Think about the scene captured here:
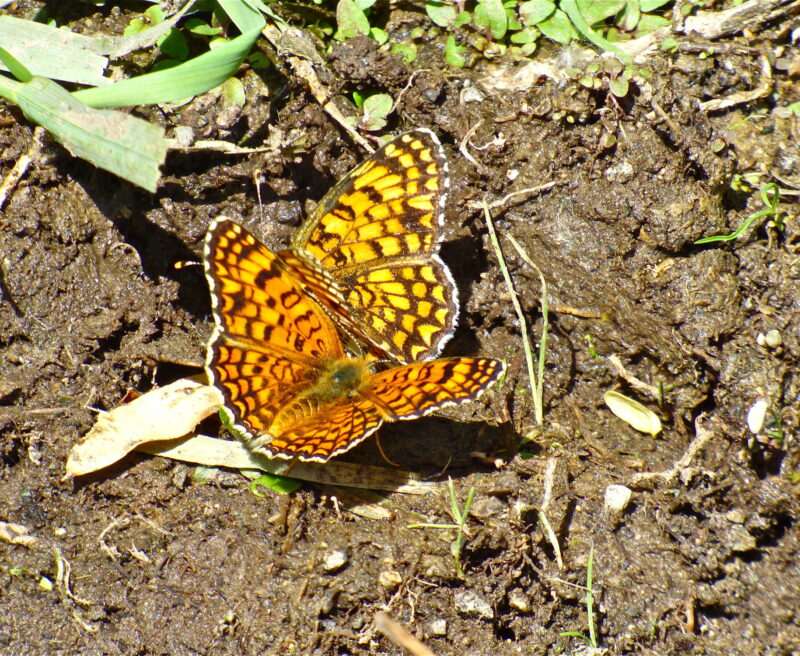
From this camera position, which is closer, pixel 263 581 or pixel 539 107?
pixel 263 581

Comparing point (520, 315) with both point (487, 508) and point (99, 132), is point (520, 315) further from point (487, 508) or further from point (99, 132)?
point (99, 132)

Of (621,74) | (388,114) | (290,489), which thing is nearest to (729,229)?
(621,74)

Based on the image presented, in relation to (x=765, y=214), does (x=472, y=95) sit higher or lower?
higher

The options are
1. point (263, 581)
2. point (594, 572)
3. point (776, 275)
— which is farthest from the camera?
point (776, 275)

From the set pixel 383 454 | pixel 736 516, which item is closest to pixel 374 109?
pixel 383 454

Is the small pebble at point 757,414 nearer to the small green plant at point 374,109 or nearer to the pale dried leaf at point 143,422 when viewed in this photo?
the small green plant at point 374,109

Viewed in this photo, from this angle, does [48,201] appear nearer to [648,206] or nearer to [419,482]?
[419,482]
